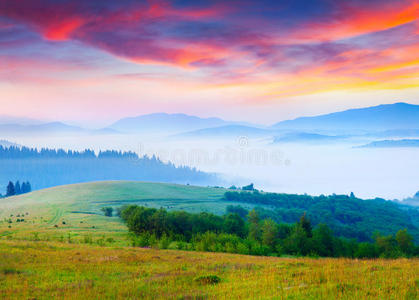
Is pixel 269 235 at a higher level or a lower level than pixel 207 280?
lower

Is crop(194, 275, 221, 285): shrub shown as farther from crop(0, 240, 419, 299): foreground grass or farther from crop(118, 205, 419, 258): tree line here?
crop(118, 205, 419, 258): tree line

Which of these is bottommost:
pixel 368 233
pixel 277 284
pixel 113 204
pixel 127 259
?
pixel 368 233

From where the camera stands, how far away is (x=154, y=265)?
107ft

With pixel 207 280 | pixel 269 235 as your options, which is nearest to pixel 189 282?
pixel 207 280

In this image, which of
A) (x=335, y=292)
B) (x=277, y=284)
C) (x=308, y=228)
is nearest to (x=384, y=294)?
(x=335, y=292)

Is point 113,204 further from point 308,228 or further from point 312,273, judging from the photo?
point 312,273

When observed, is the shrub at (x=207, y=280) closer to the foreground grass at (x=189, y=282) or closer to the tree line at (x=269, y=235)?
the foreground grass at (x=189, y=282)

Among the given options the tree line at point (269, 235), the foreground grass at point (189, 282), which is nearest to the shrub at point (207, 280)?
the foreground grass at point (189, 282)

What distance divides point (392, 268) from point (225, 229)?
3370 inches

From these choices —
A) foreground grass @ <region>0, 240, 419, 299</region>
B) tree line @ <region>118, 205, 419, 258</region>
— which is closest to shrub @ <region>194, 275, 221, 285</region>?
foreground grass @ <region>0, 240, 419, 299</region>

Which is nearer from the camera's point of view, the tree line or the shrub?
the shrub

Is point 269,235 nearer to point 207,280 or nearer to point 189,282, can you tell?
point 207,280

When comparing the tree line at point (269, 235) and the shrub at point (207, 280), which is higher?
the shrub at point (207, 280)

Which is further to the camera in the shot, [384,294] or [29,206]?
[29,206]
